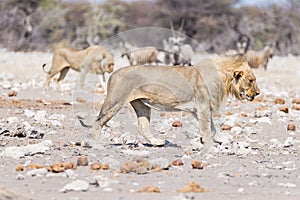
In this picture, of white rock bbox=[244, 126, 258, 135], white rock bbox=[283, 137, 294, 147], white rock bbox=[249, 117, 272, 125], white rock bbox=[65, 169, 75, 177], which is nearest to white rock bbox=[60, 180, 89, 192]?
white rock bbox=[65, 169, 75, 177]

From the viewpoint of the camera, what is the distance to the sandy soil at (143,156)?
6.00 metres

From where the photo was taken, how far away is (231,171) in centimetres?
704

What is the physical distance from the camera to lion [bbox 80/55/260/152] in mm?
8336

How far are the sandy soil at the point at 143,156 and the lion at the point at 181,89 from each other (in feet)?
1.14

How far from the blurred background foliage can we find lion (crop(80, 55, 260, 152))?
1313 inches

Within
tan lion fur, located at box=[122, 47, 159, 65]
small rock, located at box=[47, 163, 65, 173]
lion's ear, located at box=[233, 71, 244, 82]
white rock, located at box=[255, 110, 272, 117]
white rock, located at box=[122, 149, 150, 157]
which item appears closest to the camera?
small rock, located at box=[47, 163, 65, 173]

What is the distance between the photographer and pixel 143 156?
26.0 ft

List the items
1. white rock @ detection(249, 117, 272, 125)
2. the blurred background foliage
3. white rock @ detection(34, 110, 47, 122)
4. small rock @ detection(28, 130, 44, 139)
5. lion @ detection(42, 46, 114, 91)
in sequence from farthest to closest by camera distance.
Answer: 1. the blurred background foliage
2. lion @ detection(42, 46, 114, 91)
3. white rock @ detection(249, 117, 272, 125)
4. white rock @ detection(34, 110, 47, 122)
5. small rock @ detection(28, 130, 44, 139)

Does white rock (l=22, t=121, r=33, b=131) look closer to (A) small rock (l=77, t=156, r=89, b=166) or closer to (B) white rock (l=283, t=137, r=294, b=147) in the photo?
(A) small rock (l=77, t=156, r=89, b=166)

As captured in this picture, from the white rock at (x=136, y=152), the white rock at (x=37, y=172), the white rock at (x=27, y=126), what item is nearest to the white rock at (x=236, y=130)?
the white rock at (x=136, y=152)

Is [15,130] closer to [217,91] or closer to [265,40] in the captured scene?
[217,91]

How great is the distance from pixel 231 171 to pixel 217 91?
1.76 m

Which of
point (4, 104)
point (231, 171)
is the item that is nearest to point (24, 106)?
point (4, 104)

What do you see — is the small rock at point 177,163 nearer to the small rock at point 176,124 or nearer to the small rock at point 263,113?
the small rock at point 176,124
